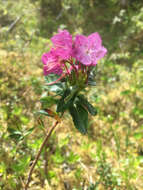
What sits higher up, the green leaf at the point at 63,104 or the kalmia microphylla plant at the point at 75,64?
the kalmia microphylla plant at the point at 75,64

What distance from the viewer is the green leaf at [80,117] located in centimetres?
100

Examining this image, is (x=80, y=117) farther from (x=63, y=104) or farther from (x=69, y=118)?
(x=69, y=118)

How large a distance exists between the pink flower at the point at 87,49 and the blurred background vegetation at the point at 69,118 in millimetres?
486

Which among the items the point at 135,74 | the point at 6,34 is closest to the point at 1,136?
the point at 135,74

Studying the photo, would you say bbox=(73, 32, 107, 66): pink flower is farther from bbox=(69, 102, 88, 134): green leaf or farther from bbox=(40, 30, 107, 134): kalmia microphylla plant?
bbox=(69, 102, 88, 134): green leaf

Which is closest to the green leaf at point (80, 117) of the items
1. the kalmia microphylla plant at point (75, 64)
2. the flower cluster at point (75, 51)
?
the kalmia microphylla plant at point (75, 64)

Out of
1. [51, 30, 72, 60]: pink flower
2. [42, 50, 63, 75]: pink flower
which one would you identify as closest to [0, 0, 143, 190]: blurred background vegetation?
[42, 50, 63, 75]: pink flower

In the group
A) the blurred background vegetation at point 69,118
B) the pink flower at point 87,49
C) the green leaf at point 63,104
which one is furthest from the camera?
the blurred background vegetation at point 69,118

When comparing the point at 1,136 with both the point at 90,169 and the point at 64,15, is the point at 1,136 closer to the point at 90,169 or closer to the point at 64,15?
the point at 90,169

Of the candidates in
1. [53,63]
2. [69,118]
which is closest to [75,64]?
[53,63]

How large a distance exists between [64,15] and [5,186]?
4287mm

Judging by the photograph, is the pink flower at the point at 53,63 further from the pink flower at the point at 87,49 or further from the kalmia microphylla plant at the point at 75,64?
the pink flower at the point at 87,49

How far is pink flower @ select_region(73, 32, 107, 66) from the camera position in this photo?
87 cm

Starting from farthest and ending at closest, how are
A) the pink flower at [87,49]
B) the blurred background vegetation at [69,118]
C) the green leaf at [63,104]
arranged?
the blurred background vegetation at [69,118], the green leaf at [63,104], the pink flower at [87,49]
